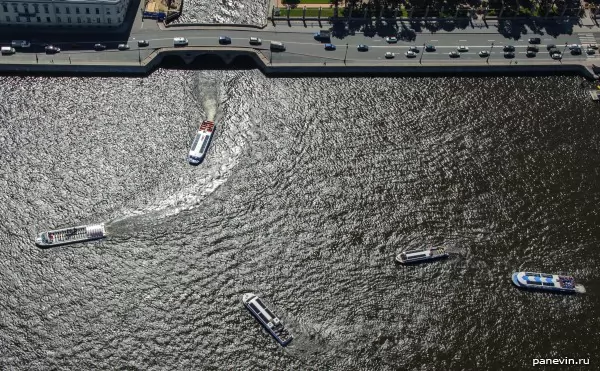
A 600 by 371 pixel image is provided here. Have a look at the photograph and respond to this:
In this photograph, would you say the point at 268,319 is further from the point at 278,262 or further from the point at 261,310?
the point at 278,262

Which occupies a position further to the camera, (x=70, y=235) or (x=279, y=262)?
(x=279, y=262)

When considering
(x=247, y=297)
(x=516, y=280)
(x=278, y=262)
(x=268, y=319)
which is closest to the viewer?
(x=268, y=319)

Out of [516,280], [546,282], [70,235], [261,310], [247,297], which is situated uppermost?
[546,282]

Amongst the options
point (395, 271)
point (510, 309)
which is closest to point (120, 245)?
point (395, 271)

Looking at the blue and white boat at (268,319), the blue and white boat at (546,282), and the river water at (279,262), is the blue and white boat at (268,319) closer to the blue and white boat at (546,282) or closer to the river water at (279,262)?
the river water at (279,262)

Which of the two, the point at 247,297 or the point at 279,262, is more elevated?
the point at 279,262

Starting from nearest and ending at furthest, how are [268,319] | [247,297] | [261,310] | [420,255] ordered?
[268,319] < [261,310] < [247,297] < [420,255]

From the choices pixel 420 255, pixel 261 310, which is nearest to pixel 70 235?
pixel 261 310
